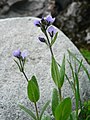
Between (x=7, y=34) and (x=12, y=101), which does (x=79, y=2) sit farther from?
(x=12, y=101)

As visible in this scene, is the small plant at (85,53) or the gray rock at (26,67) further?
the small plant at (85,53)

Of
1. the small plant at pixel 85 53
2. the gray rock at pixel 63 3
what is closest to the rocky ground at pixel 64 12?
the gray rock at pixel 63 3

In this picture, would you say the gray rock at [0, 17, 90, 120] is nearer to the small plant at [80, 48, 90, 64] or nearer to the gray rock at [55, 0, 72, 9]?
the small plant at [80, 48, 90, 64]

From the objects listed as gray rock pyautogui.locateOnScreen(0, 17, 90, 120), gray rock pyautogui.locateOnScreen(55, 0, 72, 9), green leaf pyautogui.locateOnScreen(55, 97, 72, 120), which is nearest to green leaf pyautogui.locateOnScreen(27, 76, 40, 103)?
green leaf pyautogui.locateOnScreen(55, 97, 72, 120)

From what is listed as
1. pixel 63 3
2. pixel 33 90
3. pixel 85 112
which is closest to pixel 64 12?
pixel 63 3

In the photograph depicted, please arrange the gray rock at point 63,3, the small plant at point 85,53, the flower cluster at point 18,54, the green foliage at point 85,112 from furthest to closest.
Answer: the gray rock at point 63,3, the small plant at point 85,53, the green foliage at point 85,112, the flower cluster at point 18,54

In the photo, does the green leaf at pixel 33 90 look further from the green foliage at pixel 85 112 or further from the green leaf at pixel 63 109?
the green foliage at pixel 85 112

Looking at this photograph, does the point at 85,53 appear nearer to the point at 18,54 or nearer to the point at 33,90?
the point at 33,90
